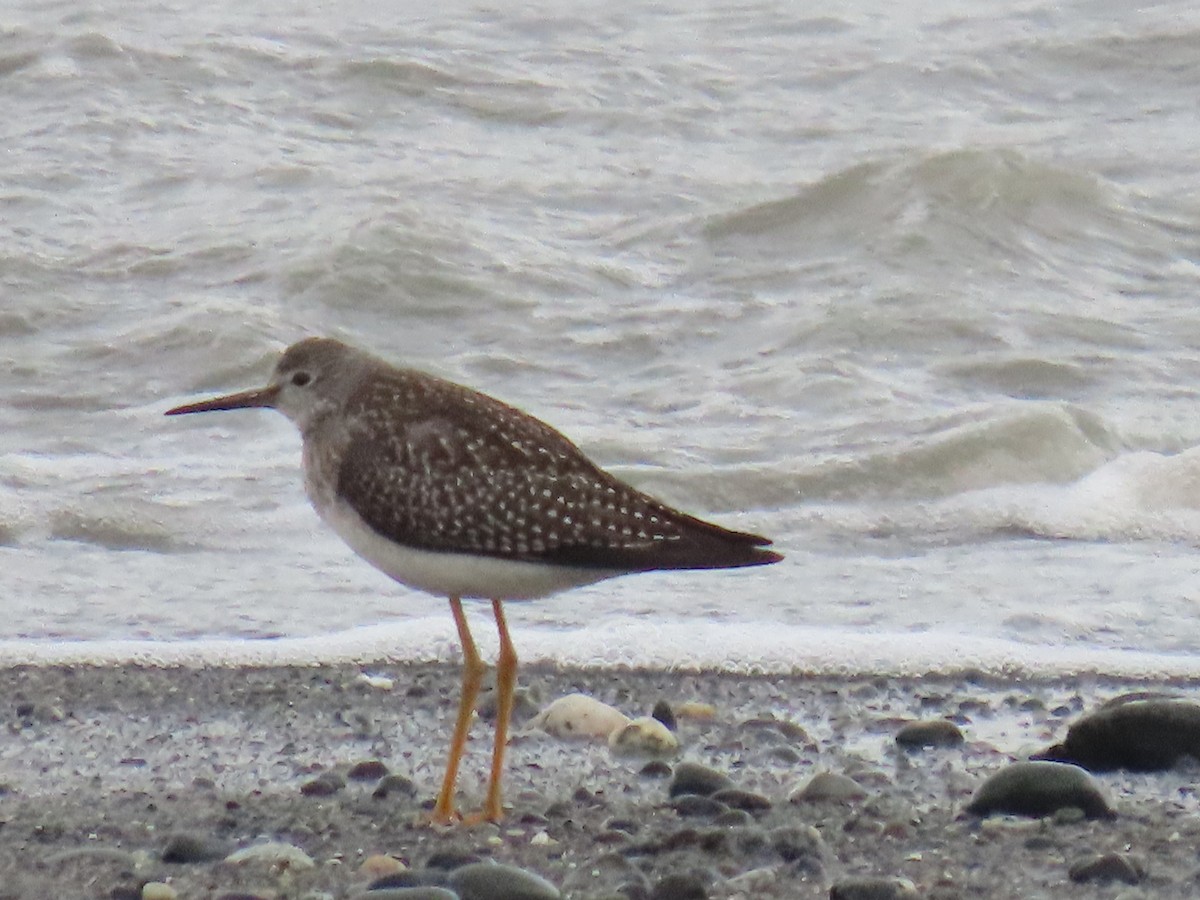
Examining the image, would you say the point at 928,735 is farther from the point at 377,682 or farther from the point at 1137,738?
the point at 377,682

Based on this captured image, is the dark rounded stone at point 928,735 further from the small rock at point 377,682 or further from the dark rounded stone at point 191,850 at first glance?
the dark rounded stone at point 191,850

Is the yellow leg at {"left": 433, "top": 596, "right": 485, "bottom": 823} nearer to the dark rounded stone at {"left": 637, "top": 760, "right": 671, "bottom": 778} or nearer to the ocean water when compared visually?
the dark rounded stone at {"left": 637, "top": 760, "right": 671, "bottom": 778}

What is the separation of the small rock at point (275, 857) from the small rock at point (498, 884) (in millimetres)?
383

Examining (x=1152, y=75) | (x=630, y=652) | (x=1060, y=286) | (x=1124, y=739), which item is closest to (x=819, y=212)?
(x=1060, y=286)

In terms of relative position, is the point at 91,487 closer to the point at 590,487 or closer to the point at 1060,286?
the point at 590,487

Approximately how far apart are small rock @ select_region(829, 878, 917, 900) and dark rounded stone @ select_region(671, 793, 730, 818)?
678 mm

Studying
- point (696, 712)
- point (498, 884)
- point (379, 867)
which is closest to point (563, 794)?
point (696, 712)

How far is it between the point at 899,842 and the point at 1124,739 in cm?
90

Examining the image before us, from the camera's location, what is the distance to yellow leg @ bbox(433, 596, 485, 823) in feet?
16.5

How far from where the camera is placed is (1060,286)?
11156 mm

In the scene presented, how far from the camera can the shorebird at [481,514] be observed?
202 inches

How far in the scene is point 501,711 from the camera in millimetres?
5316

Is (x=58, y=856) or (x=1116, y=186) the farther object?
(x=1116, y=186)

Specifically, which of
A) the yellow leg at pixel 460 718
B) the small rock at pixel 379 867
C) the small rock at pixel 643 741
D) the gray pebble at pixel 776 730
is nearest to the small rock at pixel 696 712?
the gray pebble at pixel 776 730
